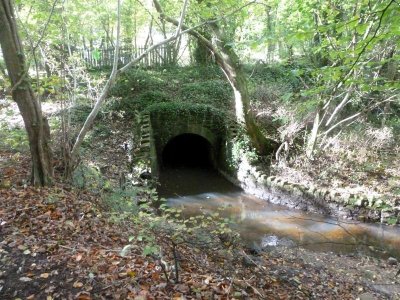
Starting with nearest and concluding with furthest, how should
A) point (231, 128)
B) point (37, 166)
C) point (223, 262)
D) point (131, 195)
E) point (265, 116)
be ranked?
point (223, 262) → point (37, 166) → point (131, 195) → point (231, 128) → point (265, 116)

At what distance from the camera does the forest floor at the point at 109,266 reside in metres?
3.17

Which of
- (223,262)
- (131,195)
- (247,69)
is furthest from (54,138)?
(247,69)

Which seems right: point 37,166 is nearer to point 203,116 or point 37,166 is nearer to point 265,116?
point 203,116

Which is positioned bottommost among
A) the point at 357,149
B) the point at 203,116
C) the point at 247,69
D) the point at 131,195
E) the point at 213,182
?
the point at 213,182

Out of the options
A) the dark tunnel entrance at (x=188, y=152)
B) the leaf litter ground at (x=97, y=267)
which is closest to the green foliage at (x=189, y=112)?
the dark tunnel entrance at (x=188, y=152)

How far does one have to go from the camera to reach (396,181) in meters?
9.53

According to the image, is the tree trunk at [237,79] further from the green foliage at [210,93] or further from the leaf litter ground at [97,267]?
the leaf litter ground at [97,267]

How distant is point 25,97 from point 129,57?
13.4 meters

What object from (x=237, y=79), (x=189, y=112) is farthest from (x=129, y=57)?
(x=237, y=79)

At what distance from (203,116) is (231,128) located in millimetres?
1276

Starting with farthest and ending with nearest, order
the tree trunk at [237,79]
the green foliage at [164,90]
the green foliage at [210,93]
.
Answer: the green foliage at [210,93] < the green foliage at [164,90] < the tree trunk at [237,79]

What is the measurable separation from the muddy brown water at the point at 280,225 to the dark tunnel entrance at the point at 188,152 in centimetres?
263

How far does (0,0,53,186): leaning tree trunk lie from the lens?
4.61 meters

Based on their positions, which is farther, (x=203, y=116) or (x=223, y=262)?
(x=203, y=116)
